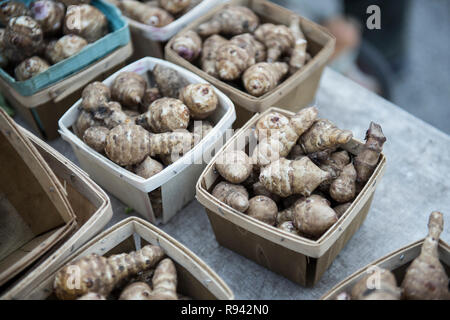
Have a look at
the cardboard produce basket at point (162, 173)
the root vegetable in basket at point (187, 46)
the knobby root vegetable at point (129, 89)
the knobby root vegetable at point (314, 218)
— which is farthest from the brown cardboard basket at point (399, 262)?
the root vegetable in basket at point (187, 46)

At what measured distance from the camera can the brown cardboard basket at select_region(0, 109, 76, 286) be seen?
1.12 metres

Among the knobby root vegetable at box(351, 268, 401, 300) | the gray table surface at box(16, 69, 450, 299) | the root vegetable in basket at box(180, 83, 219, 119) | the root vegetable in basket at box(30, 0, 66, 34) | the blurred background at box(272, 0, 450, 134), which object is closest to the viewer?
the knobby root vegetable at box(351, 268, 401, 300)

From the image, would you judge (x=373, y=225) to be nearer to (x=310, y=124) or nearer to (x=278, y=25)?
(x=310, y=124)

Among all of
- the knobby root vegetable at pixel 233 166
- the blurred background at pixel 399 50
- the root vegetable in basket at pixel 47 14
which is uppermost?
the root vegetable in basket at pixel 47 14

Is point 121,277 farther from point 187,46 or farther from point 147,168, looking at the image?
point 187,46

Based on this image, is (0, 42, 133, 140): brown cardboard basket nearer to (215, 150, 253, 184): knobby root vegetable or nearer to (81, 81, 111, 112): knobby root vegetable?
(81, 81, 111, 112): knobby root vegetable

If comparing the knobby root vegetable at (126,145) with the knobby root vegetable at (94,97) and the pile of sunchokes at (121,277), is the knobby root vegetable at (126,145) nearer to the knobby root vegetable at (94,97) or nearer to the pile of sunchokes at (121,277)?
the knobby root vegetable at (94,97)

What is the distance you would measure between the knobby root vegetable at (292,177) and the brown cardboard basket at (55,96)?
84 centimetres

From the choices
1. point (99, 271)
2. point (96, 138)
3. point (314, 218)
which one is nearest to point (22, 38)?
point (96, 138)

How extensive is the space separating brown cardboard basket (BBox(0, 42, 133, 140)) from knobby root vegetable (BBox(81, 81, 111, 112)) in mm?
146

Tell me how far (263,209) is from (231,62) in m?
0.63

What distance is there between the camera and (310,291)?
1.25 metres

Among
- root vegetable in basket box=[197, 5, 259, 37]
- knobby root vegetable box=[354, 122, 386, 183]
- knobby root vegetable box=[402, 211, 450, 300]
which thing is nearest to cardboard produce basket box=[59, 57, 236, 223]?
root vegetable in basket box=[197, 5, 259, 37]

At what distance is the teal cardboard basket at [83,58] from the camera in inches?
59.0
